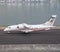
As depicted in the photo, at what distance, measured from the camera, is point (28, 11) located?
7081 cm

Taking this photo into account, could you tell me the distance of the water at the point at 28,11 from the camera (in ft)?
229

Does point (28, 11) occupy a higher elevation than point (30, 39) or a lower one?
lower

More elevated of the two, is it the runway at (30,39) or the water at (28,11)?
the runway at (30,39)

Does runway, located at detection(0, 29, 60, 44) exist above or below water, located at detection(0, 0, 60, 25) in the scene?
above

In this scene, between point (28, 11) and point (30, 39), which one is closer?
point (30, 39)

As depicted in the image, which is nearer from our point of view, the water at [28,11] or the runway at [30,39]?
the runway at [30,39]

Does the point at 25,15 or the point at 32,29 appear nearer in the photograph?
Result: the point at 32,29

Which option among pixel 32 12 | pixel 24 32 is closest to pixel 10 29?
pixel 24 32

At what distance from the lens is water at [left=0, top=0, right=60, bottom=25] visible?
69.8 m

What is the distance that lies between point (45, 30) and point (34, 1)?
27.9 metres

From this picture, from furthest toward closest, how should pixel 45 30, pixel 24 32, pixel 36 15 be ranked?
pixel 36 15 < pixel 45 30 < pixel 24 32

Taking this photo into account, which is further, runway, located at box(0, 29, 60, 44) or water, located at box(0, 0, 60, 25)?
water, located at box(0, 0, 60, 25)

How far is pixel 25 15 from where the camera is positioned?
7100 cm

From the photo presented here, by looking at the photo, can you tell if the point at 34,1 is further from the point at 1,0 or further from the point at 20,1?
the point at 1,0
